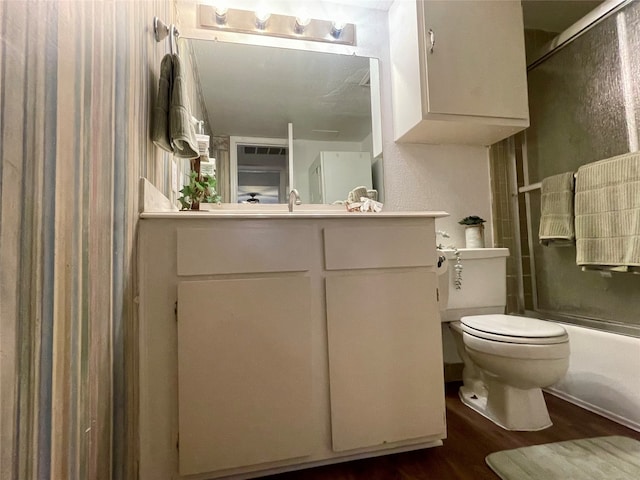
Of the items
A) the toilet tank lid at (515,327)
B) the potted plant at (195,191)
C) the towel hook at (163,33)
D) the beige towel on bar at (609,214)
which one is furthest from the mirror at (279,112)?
the beige towel on bar at (609,214)

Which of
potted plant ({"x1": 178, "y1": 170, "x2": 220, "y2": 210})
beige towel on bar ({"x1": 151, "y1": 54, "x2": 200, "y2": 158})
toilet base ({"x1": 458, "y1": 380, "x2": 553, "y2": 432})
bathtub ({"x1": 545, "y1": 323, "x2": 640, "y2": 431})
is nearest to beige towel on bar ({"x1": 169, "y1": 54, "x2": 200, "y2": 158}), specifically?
beige towel on bar ({"x1": 151, "y1": 54, "x2": 200, "y2": 158})

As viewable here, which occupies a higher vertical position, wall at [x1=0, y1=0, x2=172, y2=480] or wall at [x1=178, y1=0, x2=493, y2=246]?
wall at [x1=178, y1=0, x2=493, y2=246]

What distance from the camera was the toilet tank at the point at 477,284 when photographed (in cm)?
162

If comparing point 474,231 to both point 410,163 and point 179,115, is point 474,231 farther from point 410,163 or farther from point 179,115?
point 179,115

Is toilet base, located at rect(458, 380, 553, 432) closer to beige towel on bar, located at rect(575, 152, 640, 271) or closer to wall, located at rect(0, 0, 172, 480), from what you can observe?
beige towel on bar, located at rect(575, 152, 640, 271)

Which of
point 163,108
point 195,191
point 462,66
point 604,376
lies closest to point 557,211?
point 604,376

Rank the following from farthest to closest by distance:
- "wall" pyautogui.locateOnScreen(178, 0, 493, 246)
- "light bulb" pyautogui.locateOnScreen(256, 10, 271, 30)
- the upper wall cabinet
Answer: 1. "wall" pyautogui.locateOnScreen(178, 0, 493, 246)
2. "light bulb" pyautogui.locateOnScreen(256, 10, 271, 30)
3. the upper wall cabinet

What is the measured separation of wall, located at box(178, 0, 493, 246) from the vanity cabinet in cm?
72

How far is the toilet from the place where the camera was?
119 centimetres

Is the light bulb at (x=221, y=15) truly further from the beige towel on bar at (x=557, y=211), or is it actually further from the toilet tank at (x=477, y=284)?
the beige towel on bar at (x=557, y=211)

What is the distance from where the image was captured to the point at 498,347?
1231mm

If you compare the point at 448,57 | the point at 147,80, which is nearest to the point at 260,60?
the point at 147,80

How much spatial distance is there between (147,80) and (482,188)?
5.85 ft

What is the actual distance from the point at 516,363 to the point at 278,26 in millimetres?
1913
